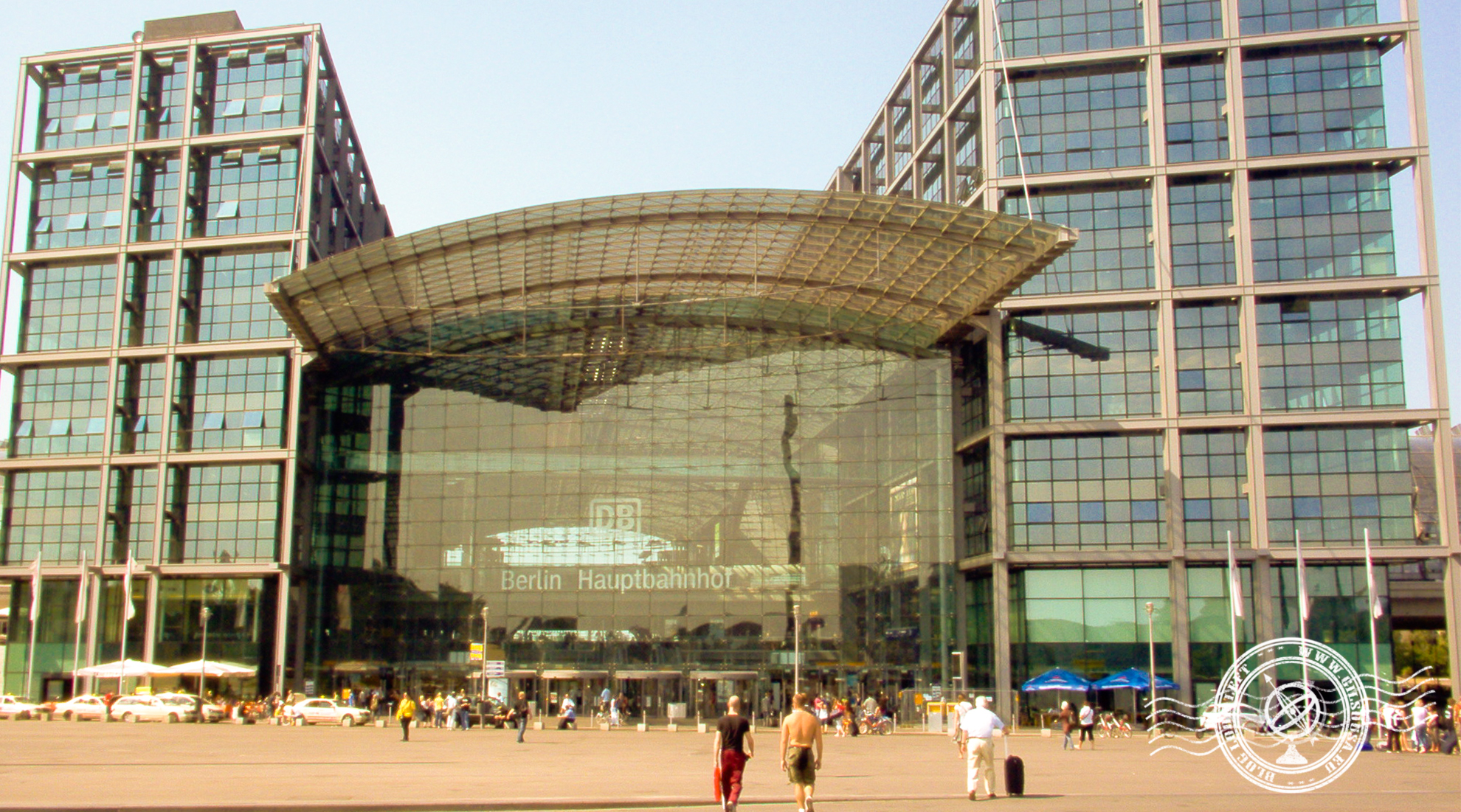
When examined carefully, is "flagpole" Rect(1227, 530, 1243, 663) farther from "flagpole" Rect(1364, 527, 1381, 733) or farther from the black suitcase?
the black suitcase

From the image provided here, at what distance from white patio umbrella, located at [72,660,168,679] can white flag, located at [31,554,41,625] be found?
3394 mm

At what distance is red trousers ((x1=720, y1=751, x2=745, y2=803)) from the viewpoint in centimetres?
1490

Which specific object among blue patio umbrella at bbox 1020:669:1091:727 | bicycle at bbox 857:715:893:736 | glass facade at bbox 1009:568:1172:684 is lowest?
bicycle at bbox 857:715:893:736

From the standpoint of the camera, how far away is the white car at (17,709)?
52562 mm

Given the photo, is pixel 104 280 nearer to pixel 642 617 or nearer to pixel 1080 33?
pixel 642 617

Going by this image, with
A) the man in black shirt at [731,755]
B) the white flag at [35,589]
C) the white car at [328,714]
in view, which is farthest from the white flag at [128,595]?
the man in black shirt at [731,755]

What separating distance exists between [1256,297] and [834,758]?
30362mm

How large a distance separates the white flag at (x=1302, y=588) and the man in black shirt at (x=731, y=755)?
117 feet

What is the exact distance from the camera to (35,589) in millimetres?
56219

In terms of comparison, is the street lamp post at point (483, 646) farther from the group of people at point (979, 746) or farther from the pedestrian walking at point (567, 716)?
the group of people at point (979, 746)

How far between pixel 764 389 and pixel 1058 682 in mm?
18077

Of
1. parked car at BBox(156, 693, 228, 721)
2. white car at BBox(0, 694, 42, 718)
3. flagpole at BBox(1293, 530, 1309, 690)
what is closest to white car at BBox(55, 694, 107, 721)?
white car at BBox(0, 694, 42, 718)

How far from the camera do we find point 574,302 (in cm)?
5938

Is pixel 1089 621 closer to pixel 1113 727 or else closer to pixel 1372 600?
pixel 1113 727
